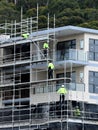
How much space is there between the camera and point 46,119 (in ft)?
180

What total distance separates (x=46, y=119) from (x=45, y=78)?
416 centimetres

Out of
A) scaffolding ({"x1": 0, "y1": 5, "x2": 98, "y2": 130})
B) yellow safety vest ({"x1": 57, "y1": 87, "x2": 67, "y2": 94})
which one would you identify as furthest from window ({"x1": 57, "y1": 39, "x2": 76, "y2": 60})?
yellow safety vest ({"x1": 57, "y1": 87, "x2": 67, "y2": 94})

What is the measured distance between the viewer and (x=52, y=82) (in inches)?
2205

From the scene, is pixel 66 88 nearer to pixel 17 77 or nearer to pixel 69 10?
pixel 17 77

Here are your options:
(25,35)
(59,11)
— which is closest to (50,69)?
(25,35)

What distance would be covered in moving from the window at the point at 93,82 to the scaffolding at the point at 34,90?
2.90 ft

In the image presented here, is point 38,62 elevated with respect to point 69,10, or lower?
lower

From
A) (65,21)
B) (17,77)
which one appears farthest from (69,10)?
(17,77)

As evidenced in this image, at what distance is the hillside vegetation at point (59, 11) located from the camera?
85250 mm

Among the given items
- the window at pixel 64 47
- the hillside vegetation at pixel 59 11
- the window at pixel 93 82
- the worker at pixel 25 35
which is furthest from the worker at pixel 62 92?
the hillside vegetation at pixel 59 11

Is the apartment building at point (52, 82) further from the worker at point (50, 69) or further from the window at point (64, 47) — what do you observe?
the worker at point (50, 69)

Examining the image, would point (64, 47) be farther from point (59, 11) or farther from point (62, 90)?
point (59, 11)

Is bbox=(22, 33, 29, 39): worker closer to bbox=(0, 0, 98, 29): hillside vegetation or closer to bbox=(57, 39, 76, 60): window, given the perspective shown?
bbox=(57, 39, 76, 60): window

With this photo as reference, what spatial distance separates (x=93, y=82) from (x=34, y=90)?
14.8 feet
